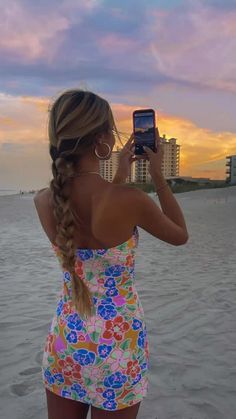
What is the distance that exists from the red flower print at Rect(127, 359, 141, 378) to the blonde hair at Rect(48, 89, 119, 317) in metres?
0.27

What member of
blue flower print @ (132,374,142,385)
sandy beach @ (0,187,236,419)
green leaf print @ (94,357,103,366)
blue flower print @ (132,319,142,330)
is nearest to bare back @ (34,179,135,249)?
blue flower print @ (132,319,142,330)

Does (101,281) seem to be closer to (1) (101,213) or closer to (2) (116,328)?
(2) (116,328)

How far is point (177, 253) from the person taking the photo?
40.5ft

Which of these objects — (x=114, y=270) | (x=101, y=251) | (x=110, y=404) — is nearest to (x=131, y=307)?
(x=114, y=270)

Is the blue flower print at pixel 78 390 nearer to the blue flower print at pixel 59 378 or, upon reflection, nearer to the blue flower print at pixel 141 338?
the blue flower print at pixel 59 378

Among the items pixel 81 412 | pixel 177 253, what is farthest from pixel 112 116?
pixel 177 253

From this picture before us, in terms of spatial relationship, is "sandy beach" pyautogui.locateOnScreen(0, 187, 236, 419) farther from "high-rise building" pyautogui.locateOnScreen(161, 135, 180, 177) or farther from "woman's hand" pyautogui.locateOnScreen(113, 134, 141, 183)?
"woman's hand" pyautogui.locateOnScreen(113, 134, 141, 183)

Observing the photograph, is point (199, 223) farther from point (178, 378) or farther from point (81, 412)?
point (81, 412)

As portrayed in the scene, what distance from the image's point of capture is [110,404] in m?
2.06

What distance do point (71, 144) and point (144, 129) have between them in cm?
39

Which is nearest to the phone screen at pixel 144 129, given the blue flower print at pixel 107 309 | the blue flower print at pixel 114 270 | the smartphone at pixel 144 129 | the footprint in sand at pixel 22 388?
the smartphone at pixel 144 129

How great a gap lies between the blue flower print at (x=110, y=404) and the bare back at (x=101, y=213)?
0.65 meters

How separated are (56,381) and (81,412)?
0.20m

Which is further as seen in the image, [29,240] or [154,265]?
[29,240]
